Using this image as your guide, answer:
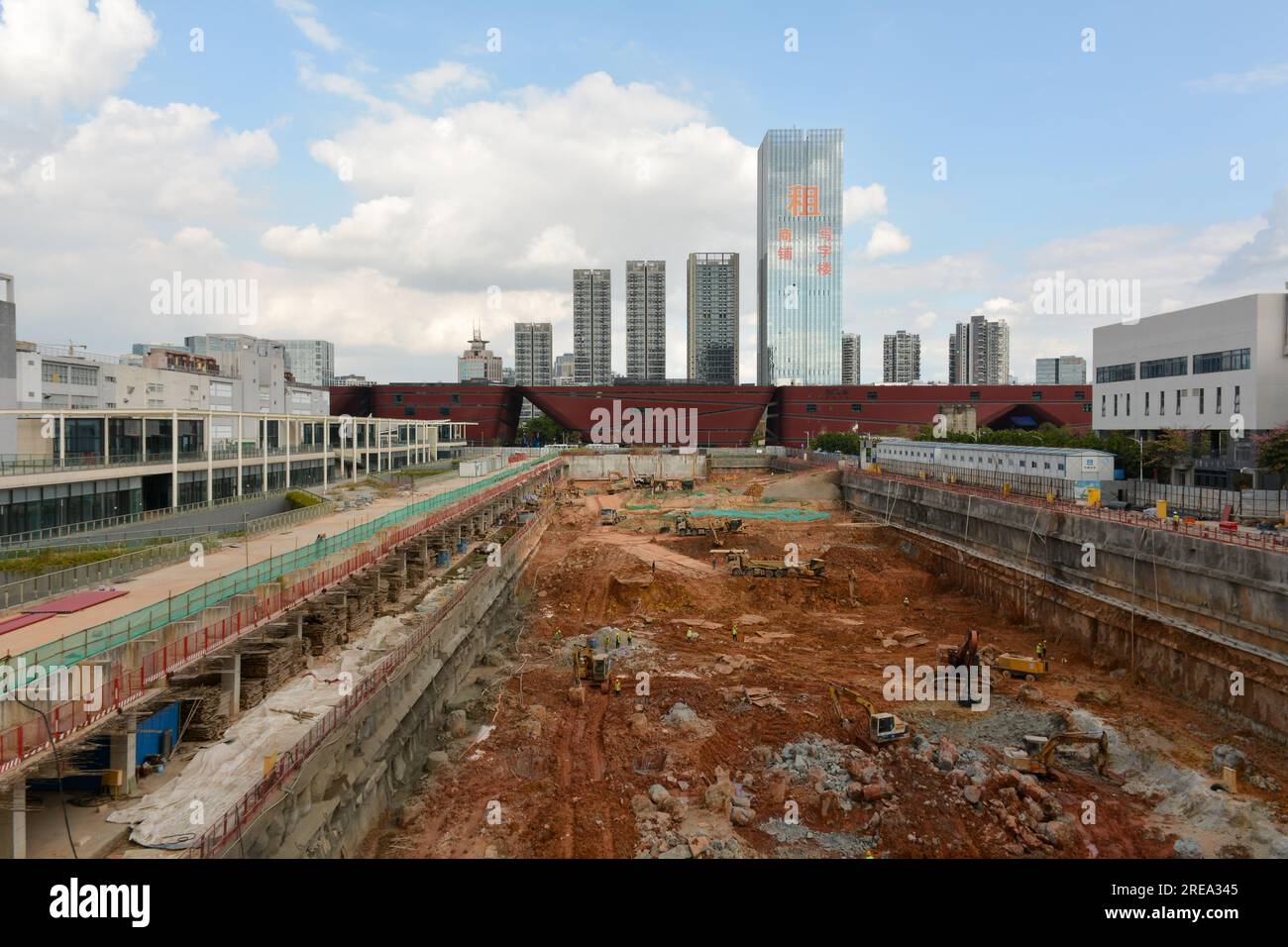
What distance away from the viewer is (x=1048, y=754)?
65.9 ft

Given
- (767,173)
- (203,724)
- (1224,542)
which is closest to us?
(203,724)

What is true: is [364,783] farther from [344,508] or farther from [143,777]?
[344,508]

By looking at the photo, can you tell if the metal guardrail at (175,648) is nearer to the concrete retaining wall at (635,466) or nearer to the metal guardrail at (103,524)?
the metal guardrail at (103,524)

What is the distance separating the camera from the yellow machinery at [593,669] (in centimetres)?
2681

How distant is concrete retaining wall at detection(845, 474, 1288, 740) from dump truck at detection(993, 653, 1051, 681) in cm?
327

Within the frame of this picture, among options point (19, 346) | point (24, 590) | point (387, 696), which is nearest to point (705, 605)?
point (387, 696)

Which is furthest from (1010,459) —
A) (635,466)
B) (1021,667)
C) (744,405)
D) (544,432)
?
(544,432)

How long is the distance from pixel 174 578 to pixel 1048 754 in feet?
82.2

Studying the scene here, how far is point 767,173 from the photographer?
177 meters

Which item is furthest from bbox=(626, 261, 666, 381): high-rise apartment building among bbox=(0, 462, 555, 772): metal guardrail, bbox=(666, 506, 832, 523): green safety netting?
bbox=(0, 462, 555, 772): metal guardrail

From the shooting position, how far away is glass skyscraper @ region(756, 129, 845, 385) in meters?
170

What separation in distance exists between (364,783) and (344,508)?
27617mm
